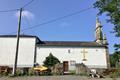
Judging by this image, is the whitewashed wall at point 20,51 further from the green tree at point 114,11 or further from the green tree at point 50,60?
the green tree at point 114,11

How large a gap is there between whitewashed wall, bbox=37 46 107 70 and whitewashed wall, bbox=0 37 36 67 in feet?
6.33

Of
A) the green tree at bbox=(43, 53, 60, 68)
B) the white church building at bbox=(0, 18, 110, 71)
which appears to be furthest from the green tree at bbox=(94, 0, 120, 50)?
the white church building at bbox=(0, 18, 110, 71)

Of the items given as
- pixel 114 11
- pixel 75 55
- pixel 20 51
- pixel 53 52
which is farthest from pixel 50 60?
pixel 114 11

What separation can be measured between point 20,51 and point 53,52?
23.2 feet

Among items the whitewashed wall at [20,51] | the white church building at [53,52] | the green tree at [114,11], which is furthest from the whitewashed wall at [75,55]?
the green tree at [114,11]

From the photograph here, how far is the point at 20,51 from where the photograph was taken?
150 feet

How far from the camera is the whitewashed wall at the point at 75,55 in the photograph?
46.2m

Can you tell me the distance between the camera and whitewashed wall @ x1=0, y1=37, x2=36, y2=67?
1783 inches

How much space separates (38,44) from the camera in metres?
46.8

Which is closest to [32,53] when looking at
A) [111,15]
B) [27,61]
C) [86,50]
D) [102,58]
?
[27,61]

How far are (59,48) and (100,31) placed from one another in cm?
1498

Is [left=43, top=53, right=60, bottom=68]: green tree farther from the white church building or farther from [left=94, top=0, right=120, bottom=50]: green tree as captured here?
[left=94, top=0, right=120, bottom=50]: green tree

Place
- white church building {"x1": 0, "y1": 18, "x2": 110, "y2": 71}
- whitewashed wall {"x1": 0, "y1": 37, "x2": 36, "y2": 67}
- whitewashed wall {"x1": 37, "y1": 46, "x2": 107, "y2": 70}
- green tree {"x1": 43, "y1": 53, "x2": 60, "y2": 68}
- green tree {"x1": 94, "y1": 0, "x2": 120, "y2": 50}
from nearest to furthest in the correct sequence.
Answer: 1. green tree {"x1": 94, "y1": 0, "x2": 120, "y2": 50}
2. green tree {"x1": 43, "y1": 53, "x2": 60, "y2": 68}
3. whitewashed wall {"x1": 0, "y1": 37, "x2": 36, "y2": 67}
4. white church building {"x1": 0, "y1": 18, "x2": 110, "y2": 71}
5. whitewashed wall {"x1": 37, "y1": 46, "x2": 107, "y2": 70}

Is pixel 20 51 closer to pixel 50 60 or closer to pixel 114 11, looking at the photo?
pixel 50 60
